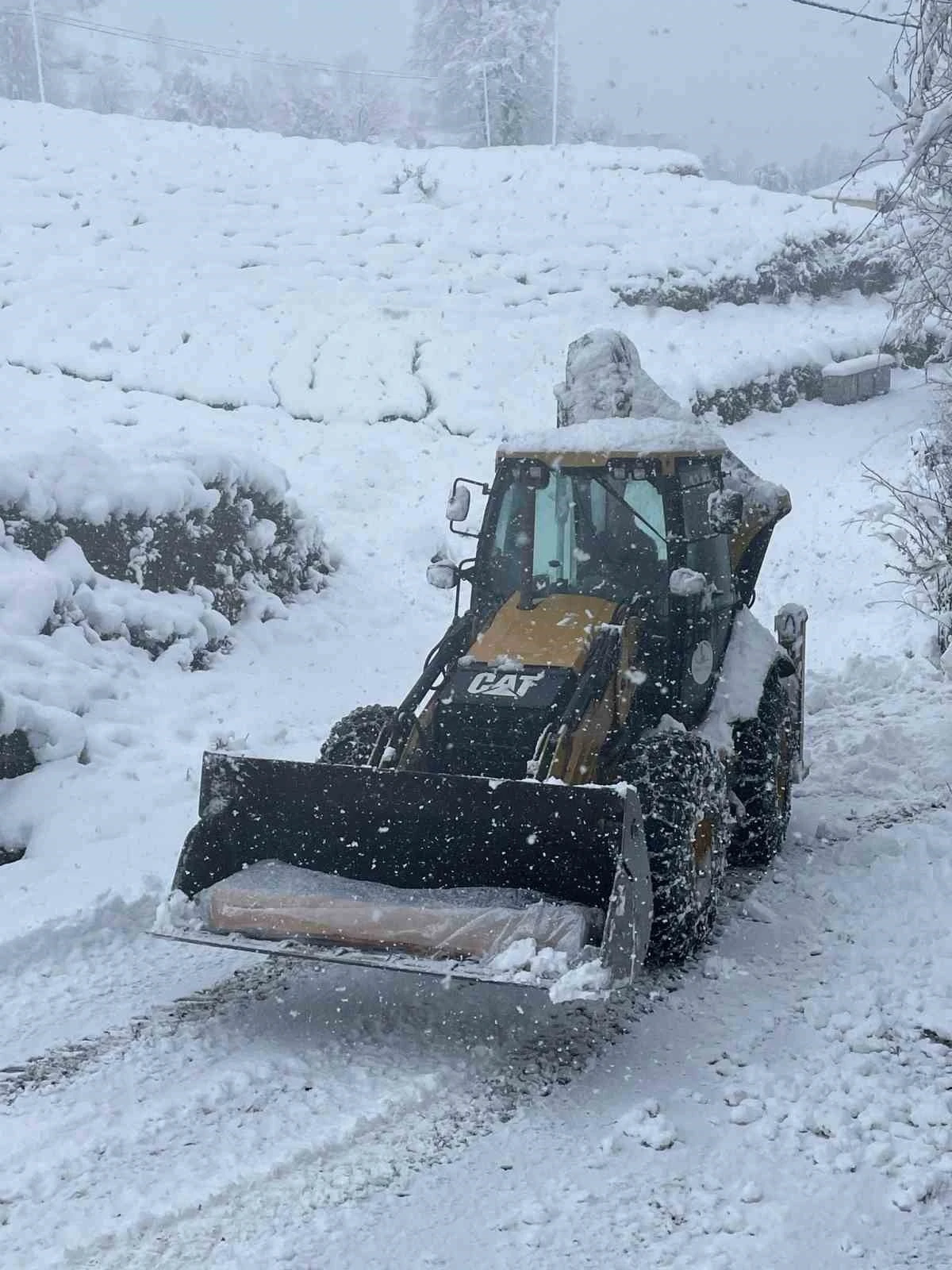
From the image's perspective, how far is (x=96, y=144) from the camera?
103 ft

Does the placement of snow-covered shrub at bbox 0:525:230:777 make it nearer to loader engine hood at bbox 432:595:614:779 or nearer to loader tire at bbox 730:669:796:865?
loader engine hood at bbox 432:595:614:779

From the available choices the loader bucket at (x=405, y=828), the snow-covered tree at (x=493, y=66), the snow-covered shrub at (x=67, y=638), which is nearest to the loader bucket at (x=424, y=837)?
the loader bucket at (x=405, y=828)

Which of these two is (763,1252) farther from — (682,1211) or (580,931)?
(580,931)

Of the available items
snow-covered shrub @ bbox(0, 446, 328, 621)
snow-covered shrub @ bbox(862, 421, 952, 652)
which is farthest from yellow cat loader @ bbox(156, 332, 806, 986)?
snow-covered shrub @ bbox(0, 446, 328, 621)

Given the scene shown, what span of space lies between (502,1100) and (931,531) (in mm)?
6609

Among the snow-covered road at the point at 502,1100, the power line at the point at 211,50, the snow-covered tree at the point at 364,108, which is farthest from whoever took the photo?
the snow-covered tree at the point at 364,108

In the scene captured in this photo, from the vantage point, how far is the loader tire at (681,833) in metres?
5.50

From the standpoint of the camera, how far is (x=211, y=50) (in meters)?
72.9

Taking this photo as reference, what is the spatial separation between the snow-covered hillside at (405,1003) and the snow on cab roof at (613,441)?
7.91ft

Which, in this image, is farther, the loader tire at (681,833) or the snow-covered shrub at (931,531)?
the snow-covered shrub at (931,531)

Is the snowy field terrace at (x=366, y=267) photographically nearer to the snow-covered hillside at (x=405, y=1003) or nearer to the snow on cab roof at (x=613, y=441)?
the snow-covered hillside at (x=405, y=1003)

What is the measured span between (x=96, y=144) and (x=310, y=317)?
12.1 meters

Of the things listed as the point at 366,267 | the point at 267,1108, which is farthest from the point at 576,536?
the point at 366,267

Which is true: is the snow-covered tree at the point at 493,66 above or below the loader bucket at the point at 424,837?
above
